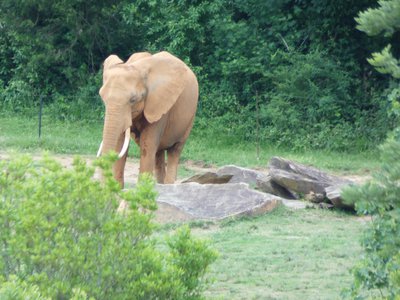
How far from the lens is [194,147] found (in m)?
19.5

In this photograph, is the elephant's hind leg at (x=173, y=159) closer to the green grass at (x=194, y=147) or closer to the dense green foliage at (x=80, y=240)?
the green grass at (x=194, y=147)

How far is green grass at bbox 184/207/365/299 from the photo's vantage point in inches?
333

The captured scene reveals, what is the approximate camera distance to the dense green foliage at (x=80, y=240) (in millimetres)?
5883

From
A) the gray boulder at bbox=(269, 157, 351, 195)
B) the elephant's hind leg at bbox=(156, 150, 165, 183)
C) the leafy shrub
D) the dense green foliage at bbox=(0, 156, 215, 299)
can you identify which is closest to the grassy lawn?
the dense green foliage at bbox=(0, 156, 215, 299)

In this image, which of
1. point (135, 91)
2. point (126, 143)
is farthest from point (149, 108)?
point (126, 143)

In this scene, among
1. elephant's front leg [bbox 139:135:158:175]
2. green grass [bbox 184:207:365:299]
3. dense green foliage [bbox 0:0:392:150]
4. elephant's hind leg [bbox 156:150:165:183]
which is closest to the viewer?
green grass [bbox 184:207:365:299]

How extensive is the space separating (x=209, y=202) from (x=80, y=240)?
6066 millimetres

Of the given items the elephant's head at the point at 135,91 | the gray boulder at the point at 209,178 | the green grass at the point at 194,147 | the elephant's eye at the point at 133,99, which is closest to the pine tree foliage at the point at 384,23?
the elephant's head at the point at 135,91

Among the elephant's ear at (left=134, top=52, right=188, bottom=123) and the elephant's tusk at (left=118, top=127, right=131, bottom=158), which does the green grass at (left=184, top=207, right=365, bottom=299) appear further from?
the elephant's ear at (left=134, top=52, right=188, bottom=123)

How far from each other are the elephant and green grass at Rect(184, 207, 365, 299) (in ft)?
6.86

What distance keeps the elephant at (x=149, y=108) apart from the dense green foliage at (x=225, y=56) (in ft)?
19.4

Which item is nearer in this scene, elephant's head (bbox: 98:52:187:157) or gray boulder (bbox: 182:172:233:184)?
elephant's head (bbox: 98:52:187:157)

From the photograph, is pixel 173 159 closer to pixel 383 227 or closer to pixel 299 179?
pixel 299 179

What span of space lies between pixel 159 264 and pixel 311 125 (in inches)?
577
